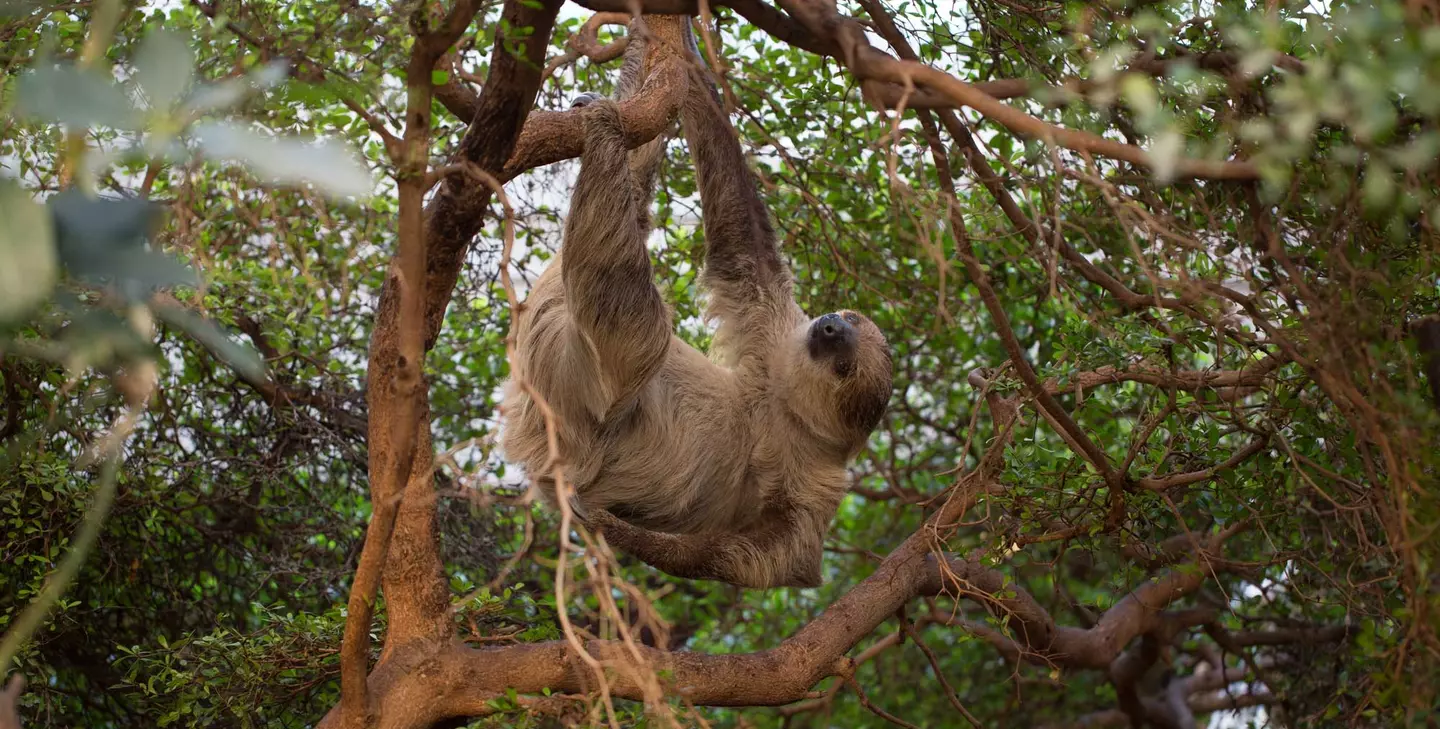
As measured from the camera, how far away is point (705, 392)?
537cm

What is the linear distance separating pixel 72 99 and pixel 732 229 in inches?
Result: 158

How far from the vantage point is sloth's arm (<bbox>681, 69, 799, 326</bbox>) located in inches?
206

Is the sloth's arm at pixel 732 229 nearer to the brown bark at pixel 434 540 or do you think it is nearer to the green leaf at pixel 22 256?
A: the brown bark at pixel 434 540

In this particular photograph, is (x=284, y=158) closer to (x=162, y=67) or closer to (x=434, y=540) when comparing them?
(x=162, y=67)

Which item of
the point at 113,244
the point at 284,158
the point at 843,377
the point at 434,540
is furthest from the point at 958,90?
the point at 843,377

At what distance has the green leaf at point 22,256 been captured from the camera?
4.35 ft

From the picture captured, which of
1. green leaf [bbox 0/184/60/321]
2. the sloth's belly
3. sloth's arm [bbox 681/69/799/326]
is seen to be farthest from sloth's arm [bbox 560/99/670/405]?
green leaf [bbox 0/184/60/321]

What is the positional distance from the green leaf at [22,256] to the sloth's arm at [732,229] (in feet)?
12.6

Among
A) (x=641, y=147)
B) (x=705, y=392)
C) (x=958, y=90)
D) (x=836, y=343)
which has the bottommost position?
(x=958, y=90)

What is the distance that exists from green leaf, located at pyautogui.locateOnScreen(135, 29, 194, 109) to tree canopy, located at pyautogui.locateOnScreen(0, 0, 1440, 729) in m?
0.01

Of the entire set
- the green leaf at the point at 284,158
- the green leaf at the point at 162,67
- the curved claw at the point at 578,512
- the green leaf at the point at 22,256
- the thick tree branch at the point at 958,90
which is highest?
the thick tree branch at the point at 958,90

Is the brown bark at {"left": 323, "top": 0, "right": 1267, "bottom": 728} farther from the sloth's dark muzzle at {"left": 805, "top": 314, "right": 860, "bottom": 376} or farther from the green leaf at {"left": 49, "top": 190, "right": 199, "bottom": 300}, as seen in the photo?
the green leaf at {"left": 49, "top": 190, "right": 199, "bottom": 300}

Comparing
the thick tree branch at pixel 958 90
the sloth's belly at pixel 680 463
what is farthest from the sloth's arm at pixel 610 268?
the thick tree branch at pixel 958 90

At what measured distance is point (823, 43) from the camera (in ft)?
9.45
